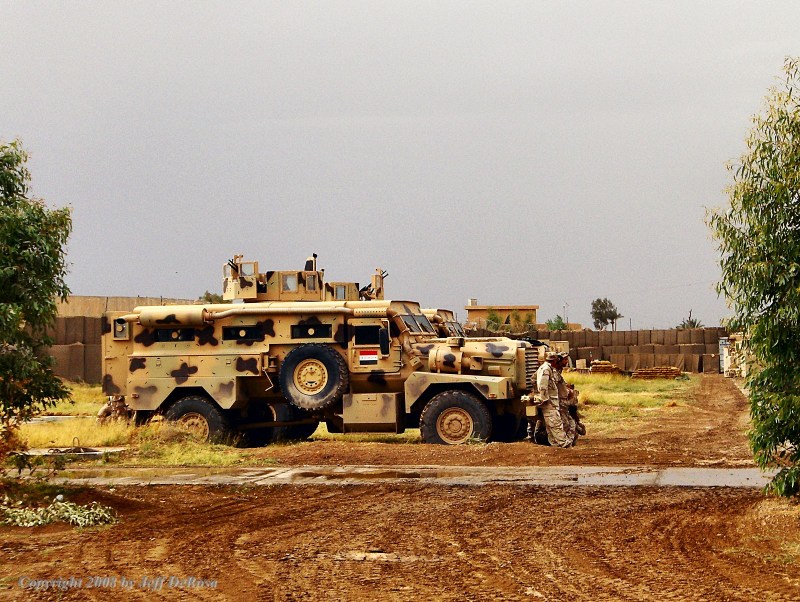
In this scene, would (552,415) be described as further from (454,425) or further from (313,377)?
(313,377)

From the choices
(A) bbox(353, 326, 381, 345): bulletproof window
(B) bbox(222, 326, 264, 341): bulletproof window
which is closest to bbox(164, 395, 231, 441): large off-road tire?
(B) bbox(222, 326, 264, 341): bulletproof window

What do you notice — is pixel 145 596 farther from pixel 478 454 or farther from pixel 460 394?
pixel 460 394

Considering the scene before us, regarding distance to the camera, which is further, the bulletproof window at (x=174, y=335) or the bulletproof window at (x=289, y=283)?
the bulletproof window at (x=289, y=283)

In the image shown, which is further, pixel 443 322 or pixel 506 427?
pixel 443 322

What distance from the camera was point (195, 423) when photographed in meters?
19.1

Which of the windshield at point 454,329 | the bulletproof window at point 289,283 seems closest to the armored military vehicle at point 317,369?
the windshield at point 454,329

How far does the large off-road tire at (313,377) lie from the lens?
1828 centimetres

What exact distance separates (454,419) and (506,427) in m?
1.37

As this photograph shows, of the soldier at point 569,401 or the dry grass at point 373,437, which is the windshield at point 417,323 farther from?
the soldier at point 569,401

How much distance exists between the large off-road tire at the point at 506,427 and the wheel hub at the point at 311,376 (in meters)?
3.00

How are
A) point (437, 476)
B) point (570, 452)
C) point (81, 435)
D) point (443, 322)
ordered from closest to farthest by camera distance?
point (437, 476) < point (570, 452) < point (81, 435) < point (443, 322)

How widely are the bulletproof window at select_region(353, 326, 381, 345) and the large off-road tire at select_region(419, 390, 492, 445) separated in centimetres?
157

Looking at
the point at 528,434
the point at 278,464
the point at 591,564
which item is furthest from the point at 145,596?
the point at 528,434

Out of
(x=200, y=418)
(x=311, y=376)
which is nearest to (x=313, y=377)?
(x=311, y=376)
